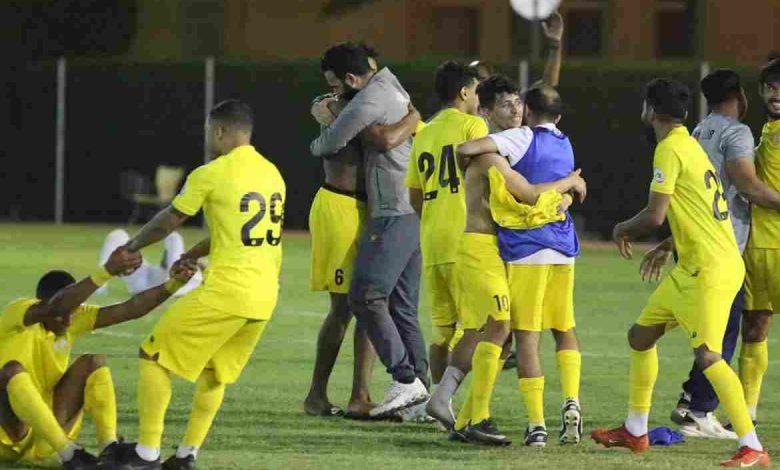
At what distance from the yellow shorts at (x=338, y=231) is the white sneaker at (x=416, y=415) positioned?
2.81ft

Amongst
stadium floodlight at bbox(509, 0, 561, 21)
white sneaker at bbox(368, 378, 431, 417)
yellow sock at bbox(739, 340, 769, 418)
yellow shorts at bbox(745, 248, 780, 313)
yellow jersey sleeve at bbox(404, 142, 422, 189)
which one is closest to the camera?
yellow shorts at bbox(745, 248, 780, 313)

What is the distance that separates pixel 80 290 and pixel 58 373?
498mm

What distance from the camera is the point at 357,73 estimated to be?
10852 millimetres

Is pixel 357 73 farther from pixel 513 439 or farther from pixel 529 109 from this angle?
pixel 513 439

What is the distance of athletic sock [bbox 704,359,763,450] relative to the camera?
906 cm

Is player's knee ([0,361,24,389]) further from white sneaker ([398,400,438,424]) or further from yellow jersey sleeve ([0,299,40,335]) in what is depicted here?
white sneaker ([398,400,438,424])

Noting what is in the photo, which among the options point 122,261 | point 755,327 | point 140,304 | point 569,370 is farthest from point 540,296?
point 122,261

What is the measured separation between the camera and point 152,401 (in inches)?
334

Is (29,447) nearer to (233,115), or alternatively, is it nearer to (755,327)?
(233,115)

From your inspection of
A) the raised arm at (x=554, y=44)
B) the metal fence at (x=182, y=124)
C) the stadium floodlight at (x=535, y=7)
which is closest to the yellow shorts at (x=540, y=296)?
the raised arm at (x=554, y=44)

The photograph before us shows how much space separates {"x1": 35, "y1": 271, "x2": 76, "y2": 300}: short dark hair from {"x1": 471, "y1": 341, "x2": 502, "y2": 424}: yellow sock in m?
2.21

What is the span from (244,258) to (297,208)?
20.2m

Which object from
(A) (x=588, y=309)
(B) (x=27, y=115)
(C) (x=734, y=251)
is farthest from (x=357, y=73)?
(B) (x=27, y=115)

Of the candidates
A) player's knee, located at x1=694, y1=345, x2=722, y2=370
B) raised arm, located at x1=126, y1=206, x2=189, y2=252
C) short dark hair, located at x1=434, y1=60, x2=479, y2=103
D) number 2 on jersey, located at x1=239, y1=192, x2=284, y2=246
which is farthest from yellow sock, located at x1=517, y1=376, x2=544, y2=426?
raised arm, located at x1=126, y1=206, x2=189, y2=252
